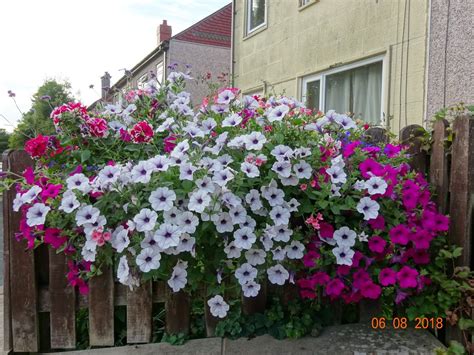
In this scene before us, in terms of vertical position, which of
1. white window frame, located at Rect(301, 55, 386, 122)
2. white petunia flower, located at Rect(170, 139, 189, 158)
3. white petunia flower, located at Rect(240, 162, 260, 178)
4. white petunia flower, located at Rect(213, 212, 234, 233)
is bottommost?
white petunia flower, located at Rect(213, 212, 234, 233)

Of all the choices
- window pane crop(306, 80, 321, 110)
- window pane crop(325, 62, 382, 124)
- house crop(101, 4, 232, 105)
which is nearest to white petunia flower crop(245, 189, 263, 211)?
window pane crop(325, 62, 382, 124)

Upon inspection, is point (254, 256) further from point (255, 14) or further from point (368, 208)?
point (255, 14)

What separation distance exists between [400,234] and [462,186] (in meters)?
0.38

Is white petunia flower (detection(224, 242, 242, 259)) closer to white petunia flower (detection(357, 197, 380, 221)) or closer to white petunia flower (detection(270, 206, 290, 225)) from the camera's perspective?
white petunia flower (detection(270, 206, 290, 225))

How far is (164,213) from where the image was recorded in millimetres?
1814

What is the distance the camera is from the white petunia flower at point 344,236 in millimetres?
1942

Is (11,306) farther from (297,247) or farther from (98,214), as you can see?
(297,247)

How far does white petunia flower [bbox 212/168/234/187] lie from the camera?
1.80m

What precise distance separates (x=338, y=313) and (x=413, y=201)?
68 cm

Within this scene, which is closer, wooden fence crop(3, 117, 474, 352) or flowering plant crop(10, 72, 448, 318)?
flowering plant crop(10, 72, 448, 318)

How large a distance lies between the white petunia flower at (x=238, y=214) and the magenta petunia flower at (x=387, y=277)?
704 millimetres

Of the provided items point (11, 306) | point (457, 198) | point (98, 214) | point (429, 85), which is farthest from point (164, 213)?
point (429, 85)

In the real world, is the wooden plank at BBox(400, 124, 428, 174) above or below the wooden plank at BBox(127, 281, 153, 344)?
above

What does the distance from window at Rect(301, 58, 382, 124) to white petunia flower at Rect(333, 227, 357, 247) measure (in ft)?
12.2
